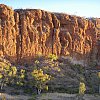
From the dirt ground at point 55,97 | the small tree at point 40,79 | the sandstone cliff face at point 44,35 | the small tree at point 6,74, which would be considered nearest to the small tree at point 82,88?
the dirt ground at point 55,97

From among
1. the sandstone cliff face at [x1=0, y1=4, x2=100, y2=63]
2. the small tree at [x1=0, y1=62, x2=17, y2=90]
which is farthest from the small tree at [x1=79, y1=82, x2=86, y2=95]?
the sandstone cliff face at [x1=0, y1=4, x2=100, y2=63]

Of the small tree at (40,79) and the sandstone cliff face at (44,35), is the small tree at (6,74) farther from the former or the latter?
the sandstone cliff face at (44,35)

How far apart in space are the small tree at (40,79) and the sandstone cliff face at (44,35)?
9.26 meters

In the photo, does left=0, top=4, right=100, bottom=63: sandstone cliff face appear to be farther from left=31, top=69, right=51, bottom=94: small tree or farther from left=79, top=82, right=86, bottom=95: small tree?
left=79, top=82, right=86, bottom=95: small tree

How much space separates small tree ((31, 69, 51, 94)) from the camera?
94613 mm

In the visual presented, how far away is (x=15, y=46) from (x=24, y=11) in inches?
319

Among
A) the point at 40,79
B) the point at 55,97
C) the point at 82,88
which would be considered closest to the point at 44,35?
the point at 40,79

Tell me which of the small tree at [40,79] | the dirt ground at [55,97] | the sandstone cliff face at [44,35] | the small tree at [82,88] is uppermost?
the sandstone cliff face at [44,35]

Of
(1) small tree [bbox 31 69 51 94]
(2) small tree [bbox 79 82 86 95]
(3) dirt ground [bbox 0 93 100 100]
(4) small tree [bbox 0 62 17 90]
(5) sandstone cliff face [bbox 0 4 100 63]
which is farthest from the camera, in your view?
(5) sandstone cliff face [bbox 0 4 100 63]

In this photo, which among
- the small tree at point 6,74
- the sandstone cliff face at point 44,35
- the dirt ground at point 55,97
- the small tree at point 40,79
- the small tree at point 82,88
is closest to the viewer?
the dirt ground at point 55,97

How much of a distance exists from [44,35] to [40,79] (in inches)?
612

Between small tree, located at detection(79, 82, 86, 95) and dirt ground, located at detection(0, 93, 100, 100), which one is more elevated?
small tree, located at detection(79, 82, 86, 95)

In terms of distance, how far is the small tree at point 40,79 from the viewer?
9461cm

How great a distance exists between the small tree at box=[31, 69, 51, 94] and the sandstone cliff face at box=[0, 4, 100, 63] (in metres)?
9.26
